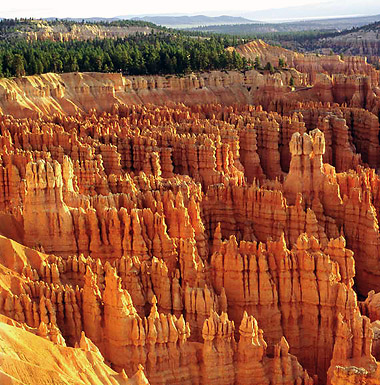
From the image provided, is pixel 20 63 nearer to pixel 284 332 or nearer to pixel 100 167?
pixel 100 167

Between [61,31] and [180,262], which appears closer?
[180,262]

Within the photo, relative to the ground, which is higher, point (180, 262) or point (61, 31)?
point (180, 262)

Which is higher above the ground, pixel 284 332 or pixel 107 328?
pixel 107 328

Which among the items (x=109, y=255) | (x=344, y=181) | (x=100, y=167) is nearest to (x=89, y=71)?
(x=100, y=167)

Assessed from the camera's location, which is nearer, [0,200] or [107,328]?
[107,328]

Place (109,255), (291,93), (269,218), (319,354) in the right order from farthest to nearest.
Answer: (291,93) → (269,218) → (109,255) → (319,354)

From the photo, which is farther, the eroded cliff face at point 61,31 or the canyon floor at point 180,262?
the eroded cliff face at point 61,31

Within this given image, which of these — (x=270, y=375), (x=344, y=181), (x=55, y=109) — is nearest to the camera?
(x=270, y=375)

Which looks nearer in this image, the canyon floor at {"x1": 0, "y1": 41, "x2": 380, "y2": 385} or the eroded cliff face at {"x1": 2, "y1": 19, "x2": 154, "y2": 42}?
the canyon floor at {"x1": 0, "y1": 41, "x2": 380, "y2": 385}
